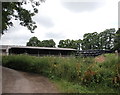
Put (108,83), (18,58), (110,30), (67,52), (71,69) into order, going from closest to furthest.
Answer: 1. (108,83)
2. (71,69)
3. (18,58)
4. (67,52)
5. (110,30)

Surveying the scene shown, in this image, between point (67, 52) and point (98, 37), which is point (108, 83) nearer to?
point (67, 52)

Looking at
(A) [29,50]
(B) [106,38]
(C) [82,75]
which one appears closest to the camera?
(C) [82,75]

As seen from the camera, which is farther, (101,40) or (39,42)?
(39,42)

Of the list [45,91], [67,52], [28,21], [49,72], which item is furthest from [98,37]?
[45,91]

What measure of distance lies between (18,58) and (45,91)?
880 cm

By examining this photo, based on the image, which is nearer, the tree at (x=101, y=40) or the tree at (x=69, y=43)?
the tree at (x=101, y=40)

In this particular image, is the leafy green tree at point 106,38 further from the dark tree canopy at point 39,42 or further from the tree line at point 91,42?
the dark tree canopy at point 39,42

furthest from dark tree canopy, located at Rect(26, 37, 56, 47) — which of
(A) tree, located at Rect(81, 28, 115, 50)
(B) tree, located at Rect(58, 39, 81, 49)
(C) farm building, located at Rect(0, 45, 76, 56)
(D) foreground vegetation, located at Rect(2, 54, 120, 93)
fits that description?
(D) foreground vegetation, located at Rect(2, 54, 120, 93)

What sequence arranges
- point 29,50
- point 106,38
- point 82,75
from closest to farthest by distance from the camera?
point 82,75 < point 29,50 < point 106,38

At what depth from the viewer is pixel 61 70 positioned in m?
10.9

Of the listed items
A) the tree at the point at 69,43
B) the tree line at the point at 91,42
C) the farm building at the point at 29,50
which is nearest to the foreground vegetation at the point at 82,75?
the farm building at the point at 29,50

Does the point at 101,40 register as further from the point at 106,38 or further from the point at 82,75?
the point at 82,75

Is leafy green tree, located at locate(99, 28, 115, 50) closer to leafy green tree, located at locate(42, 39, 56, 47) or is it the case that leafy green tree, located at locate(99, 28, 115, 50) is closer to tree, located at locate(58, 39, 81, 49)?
tree, located at locate(58, 39, 81, 49)

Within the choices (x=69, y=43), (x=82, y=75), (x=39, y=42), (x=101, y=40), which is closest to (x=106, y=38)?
(x=101, y=40)
